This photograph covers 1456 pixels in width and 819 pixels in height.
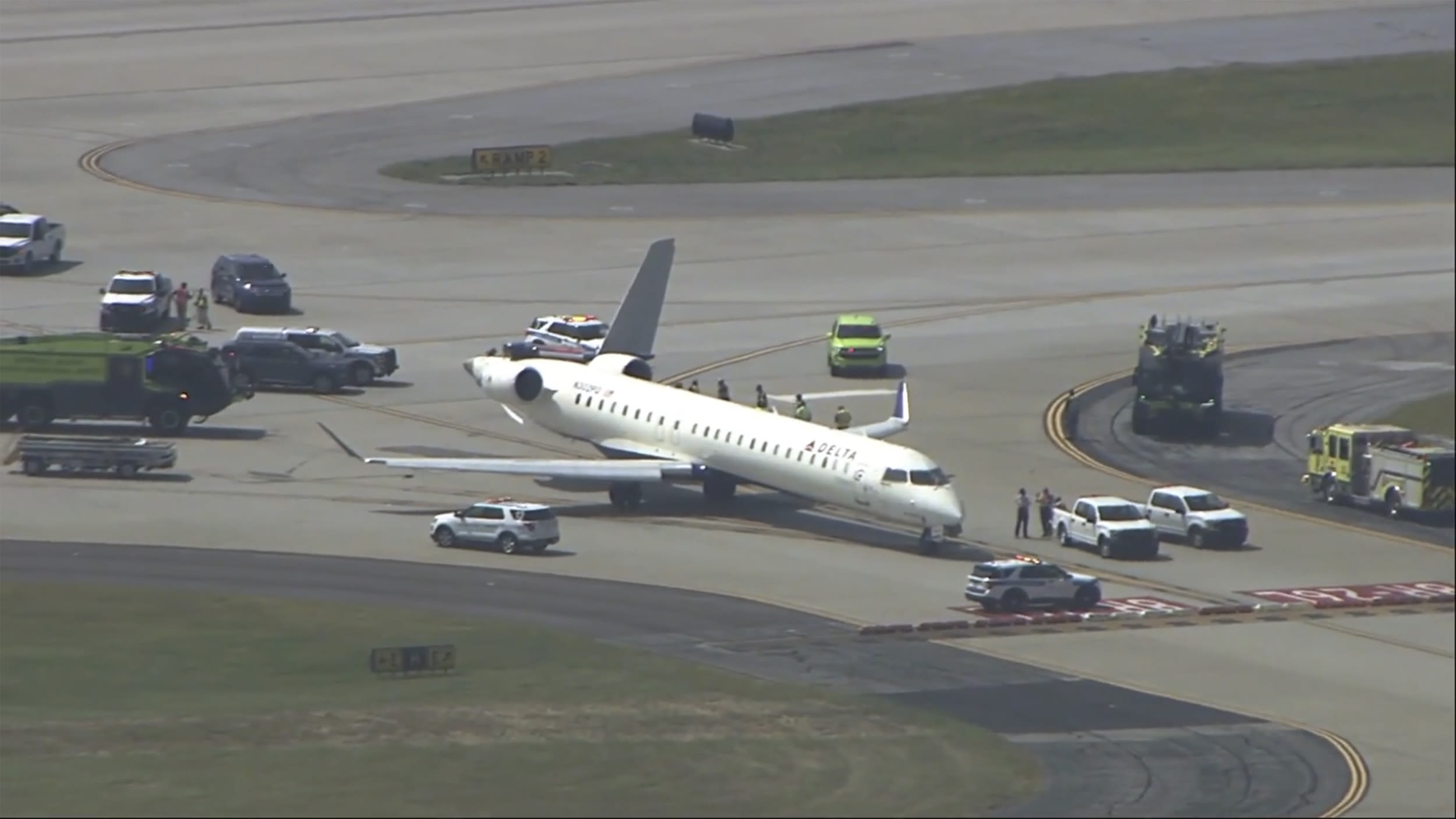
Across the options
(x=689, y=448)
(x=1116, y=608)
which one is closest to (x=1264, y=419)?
(x=689, y=448)

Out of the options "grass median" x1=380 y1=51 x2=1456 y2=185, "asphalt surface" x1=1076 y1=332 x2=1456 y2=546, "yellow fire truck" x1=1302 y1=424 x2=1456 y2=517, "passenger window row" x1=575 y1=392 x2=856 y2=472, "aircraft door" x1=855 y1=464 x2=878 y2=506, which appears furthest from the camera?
"asphalt surface" x1=1076 y1=332 x2=1456 y2=546

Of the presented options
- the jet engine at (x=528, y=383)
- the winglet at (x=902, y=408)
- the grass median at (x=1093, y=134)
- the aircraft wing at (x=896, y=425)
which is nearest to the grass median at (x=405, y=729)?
the grass median at (x=1093, y=134)

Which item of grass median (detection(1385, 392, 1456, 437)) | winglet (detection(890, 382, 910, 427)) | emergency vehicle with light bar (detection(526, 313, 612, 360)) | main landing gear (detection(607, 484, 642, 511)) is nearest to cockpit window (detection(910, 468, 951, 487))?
main landing gear (detection(607, 484, 642, 511))

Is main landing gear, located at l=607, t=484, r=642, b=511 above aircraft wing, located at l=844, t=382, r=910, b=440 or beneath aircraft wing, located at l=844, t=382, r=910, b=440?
beneath

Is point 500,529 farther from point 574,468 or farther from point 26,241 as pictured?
point 26,241

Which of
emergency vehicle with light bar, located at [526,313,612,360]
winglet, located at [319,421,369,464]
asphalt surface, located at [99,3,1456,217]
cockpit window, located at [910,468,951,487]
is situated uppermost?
asphalt surface, located at [99,3,1456,217]

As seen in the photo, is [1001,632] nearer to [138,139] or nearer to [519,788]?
[519,788]

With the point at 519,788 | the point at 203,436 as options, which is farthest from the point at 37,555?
the point at 519,788

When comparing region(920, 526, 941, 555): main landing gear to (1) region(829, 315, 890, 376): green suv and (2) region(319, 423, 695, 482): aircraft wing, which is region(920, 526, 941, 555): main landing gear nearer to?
(2) region(319, 423, 695, 482): aircraft wing
